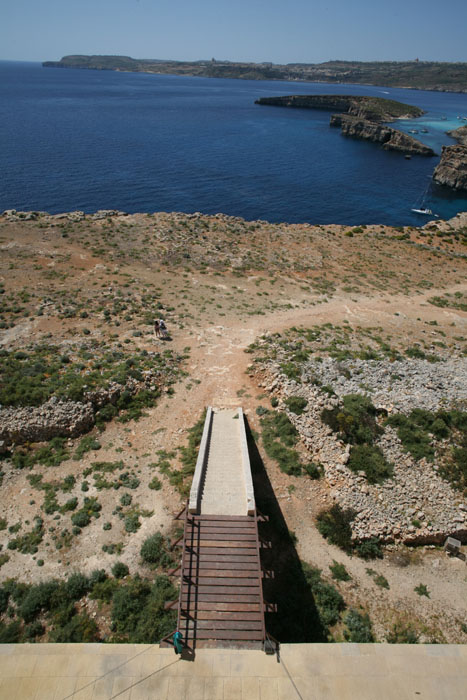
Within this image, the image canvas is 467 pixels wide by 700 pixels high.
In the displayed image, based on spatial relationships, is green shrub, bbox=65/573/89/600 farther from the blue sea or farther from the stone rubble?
the blue sea

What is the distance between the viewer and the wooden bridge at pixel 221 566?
12789 millimetres

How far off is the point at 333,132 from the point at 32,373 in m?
191

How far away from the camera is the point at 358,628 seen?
15.6 m

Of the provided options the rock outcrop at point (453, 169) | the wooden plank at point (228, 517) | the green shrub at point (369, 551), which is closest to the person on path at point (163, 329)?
the wooden plank at point (228, 517)

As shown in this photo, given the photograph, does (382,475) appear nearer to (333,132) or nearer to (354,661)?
(354,661)

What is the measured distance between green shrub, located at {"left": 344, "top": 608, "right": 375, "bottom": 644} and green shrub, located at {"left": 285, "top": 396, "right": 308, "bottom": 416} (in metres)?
11.6

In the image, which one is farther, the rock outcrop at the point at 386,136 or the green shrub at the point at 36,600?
the rock outcrop at the point at 386,136

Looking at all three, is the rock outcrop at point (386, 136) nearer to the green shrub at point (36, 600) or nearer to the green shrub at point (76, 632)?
the green shrub at point (36, 600)

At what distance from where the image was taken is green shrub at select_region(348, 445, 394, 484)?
2136 centimetres

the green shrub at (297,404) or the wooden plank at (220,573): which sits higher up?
the wooden plank at (220,573)

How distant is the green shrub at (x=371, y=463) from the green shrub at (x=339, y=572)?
16.9 ft

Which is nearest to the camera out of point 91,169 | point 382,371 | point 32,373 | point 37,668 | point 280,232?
point 37,668

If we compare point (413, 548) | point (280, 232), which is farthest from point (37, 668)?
point (280, 232)

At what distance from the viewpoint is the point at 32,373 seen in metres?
26.9
